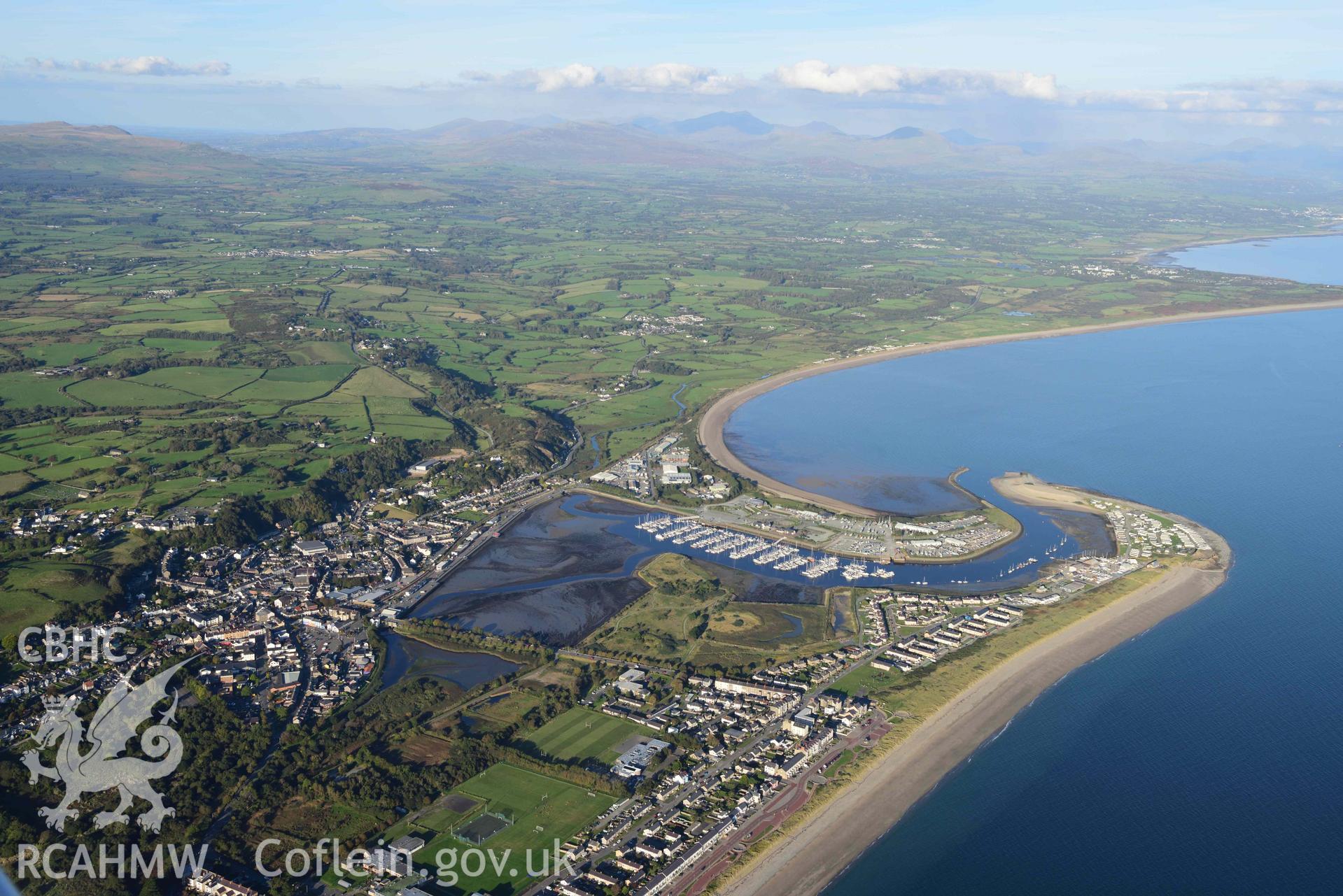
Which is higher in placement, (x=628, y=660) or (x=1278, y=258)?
(x=1278, y=258)

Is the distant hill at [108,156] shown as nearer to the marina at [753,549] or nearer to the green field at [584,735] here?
the marina at [753,549]

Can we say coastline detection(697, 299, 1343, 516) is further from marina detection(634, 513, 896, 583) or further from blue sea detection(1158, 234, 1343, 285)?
blue sea detection(1158, 234, 1343, 285)

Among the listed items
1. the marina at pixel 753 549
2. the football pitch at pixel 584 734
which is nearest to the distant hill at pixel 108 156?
the marina at pixel 753 549

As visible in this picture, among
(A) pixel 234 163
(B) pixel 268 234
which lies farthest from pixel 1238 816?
(A) pixel 234 163

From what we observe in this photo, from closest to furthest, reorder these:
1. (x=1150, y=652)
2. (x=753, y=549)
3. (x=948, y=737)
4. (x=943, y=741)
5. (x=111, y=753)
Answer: (x=111, y=753) < (x=943, y=741) < (x=948, y=737) < (x=1150, y=652) < (x=753, y=549)

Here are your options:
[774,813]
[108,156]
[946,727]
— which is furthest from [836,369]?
[108,156]

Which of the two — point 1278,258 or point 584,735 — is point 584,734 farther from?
point 1278,258
